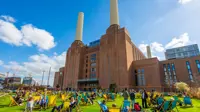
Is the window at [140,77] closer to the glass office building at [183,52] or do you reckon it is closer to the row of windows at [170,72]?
the row of windows at [170,72]

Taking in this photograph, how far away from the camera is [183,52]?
100688mm

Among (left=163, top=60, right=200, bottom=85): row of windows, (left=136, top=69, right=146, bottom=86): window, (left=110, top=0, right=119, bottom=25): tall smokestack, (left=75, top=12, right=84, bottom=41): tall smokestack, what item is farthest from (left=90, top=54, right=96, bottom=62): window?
(left=163, top=60, right=200, bottom=85): row of windows

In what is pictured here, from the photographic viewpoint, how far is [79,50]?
66.9 meters

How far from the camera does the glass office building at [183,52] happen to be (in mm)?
95806

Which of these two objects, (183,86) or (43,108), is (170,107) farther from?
(183,86)

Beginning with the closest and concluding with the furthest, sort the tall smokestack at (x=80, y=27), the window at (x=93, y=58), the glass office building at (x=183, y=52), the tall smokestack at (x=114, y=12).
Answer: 1. the tall smokestack at (x=114, y=12)
2. the window at (x=93, y=58)
3. the tall smokestack at (x=80, y=27)
4. the glass office building at (x=183, y=52)

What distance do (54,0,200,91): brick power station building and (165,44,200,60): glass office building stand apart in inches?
2459

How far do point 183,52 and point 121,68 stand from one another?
80.8m

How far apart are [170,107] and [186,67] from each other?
45144 mm

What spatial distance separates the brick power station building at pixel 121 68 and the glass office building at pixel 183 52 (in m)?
62.5

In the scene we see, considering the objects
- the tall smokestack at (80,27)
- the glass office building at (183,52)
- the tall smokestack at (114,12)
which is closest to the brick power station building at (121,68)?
the tall smokestack at (114,12)

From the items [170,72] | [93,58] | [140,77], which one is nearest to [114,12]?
[93,58]

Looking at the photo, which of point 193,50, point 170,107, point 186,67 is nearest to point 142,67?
point 186,67

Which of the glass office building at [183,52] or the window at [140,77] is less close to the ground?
the glass office building at [183,52]
